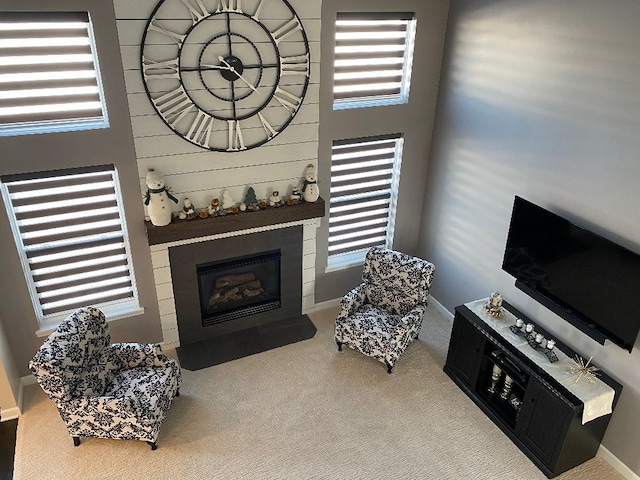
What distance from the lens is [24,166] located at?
3848 millimetres

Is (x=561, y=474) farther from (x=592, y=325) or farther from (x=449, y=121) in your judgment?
(x=449, y=121)

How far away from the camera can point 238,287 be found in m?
5.22

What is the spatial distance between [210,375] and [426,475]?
2.06 m

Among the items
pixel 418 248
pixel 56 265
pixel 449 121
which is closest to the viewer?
pixel 56 265

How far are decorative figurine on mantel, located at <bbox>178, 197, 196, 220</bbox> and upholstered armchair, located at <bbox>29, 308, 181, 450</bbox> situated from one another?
1.05 meters

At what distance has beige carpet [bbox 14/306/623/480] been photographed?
3.87 m

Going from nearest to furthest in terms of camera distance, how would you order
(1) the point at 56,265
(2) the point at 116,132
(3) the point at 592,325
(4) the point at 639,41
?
(4) the point at 639,41 < (3) the point at 592,325 < (2) the point at 116,132 < (1) the point at 56,265

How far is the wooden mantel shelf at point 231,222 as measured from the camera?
4.38m

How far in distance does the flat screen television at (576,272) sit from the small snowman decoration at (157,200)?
2.84m

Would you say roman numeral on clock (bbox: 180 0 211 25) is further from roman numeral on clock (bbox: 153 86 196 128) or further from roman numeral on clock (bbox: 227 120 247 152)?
roman numeral on clock (bbox: 227 120 247 152)

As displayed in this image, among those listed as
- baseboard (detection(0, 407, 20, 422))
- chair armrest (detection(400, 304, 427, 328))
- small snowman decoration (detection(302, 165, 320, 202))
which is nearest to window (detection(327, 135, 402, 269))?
small snowman decoration (detection(302, 165, 320, 202))

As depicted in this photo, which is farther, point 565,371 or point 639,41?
point 565,371

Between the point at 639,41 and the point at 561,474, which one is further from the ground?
the point at 639,41

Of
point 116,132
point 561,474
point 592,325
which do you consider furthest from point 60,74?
point 561,474
